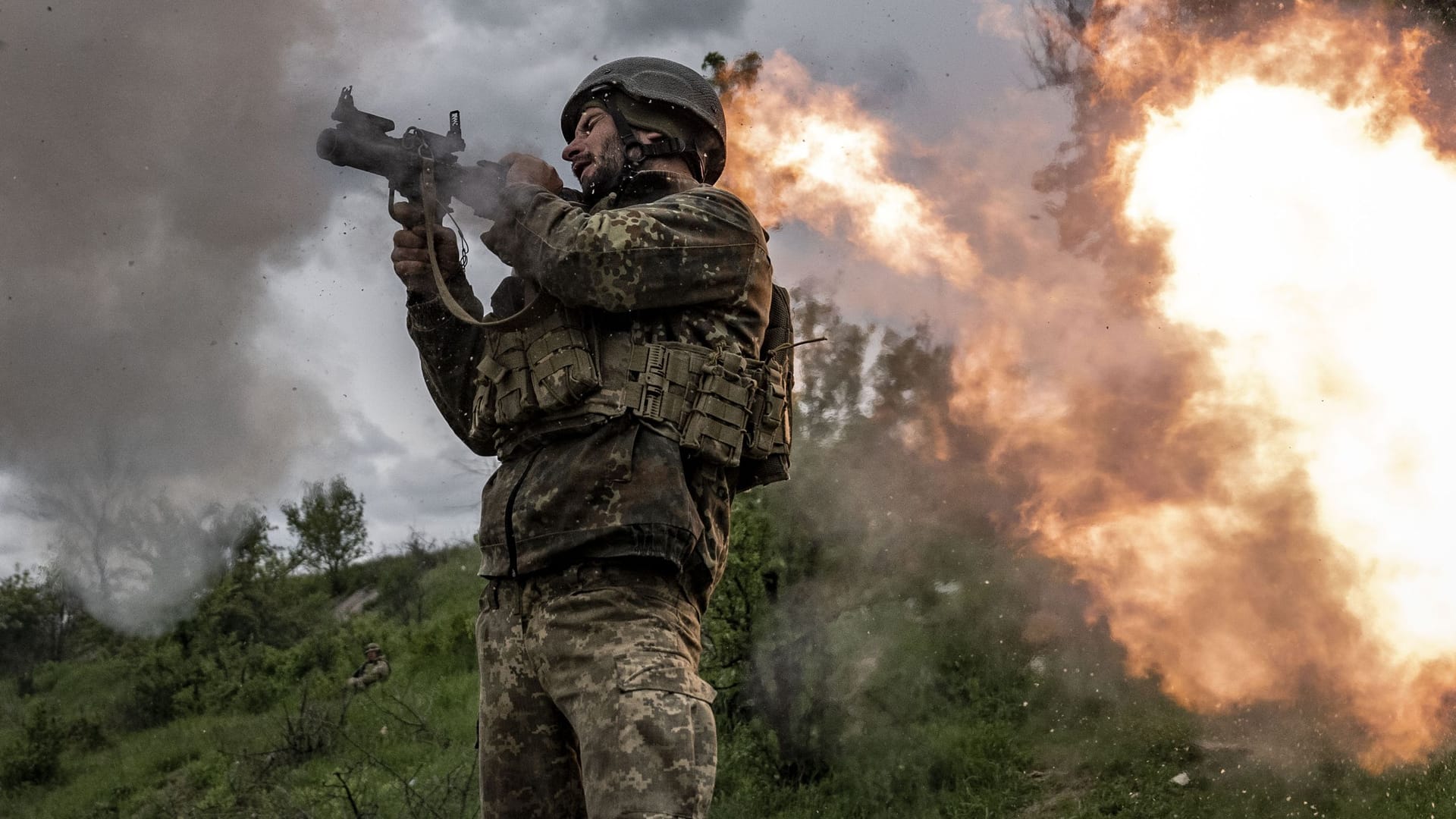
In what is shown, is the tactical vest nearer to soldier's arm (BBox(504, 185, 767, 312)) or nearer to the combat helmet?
soldier's arm (BBox(504, 185, 767, 312))

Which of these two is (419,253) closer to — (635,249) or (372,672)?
(635,249)

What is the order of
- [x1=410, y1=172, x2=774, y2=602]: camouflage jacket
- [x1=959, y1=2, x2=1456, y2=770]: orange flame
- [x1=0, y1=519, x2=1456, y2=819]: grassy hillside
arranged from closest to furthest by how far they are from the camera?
[x1=410, y1=172, x2=774, y2=602]: camouflage jacket, [x1=0, y1=519, x2=1456, y2=819]: grassy hillside, [x1=959, y1=2, x2=1456, y2=770]: orange flame

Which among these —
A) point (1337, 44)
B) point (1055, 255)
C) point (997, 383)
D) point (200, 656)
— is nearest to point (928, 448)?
point (997, 383)

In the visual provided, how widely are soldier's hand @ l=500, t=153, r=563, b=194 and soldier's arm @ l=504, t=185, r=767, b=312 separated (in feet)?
0.42

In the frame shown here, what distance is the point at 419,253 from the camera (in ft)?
12.1

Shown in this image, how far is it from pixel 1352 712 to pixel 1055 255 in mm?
3913

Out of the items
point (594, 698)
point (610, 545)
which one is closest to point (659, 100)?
point (610, 545)

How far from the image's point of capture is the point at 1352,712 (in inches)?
272

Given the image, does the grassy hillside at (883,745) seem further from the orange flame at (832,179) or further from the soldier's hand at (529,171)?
the soldier's hand at (529,171)

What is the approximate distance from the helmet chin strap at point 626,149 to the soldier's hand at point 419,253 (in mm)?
464

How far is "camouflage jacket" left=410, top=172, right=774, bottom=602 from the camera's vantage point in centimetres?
311

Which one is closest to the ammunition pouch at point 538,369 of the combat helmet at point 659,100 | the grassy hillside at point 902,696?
the combat helmet at point 659,100

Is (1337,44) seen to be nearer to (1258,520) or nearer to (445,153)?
(1258,520)

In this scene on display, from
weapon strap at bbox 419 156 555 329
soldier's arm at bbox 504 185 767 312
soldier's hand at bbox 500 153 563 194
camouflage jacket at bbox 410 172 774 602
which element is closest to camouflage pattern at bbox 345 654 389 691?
weapon strap at bbox 419 156 555 329
